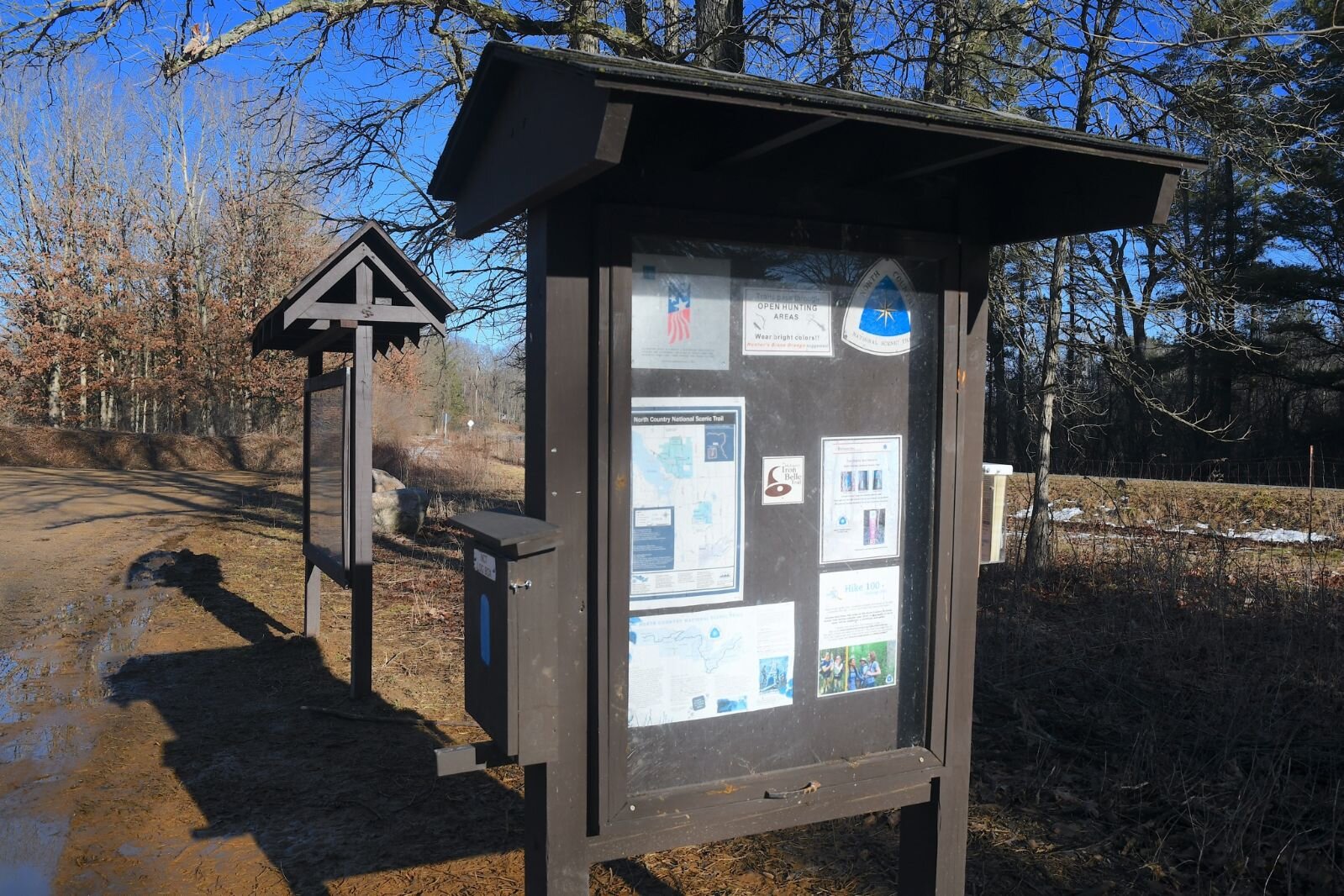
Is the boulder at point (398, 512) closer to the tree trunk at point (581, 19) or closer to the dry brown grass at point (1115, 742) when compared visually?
the dry brown grass at point (1115, 742)

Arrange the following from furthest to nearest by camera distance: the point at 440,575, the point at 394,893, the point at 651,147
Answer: the point at 440,575
the point at 394,893
the point at 651,147

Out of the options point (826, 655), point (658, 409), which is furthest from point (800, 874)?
point (658, 409)

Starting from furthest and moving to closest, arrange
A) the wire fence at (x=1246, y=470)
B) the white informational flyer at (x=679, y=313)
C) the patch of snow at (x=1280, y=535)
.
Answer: the wire fence at (x=1246, y=470)
the patch of snow at (x=1280, y=535)
the white informational flyer at (x=679, y=313)

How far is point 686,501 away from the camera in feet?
9.12

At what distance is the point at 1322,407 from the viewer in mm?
30141

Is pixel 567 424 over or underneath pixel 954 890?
over

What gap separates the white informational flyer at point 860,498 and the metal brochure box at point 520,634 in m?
0.94

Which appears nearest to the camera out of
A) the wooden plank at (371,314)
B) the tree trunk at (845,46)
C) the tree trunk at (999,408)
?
the wooden plank at (371,314)

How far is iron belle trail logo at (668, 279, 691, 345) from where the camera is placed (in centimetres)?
275

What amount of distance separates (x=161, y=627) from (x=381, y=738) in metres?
3.91

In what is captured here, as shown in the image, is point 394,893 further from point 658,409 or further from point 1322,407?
point 1322,407

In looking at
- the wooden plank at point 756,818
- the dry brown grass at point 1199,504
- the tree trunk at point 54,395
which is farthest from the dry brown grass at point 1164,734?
the tree trunk at point 54,395

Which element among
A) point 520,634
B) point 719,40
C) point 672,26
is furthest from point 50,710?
point 672,26

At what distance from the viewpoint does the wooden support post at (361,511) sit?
6.25 m
